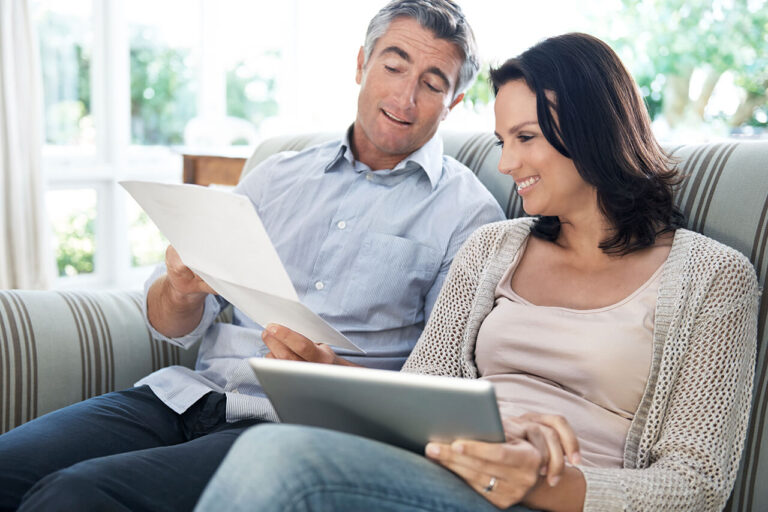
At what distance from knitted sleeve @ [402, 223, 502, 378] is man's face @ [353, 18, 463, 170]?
1.07 feet

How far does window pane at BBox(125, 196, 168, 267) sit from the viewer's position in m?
4.42

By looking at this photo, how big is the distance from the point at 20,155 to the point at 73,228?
647 mm

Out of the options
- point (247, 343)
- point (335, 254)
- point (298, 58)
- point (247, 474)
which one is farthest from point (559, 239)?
point (298, 58)

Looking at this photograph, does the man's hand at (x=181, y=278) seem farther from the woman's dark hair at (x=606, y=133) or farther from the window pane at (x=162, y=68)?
the window pane at (x=162, y=68)

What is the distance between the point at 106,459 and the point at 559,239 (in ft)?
2.54

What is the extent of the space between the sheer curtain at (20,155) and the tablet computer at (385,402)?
10.3ft

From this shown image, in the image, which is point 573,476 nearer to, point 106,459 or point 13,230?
point 106,459

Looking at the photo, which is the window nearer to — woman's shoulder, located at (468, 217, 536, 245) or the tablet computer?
woman's shoulder, located at (468, 217, 536, 245)

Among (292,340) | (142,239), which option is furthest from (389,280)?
(142,239)

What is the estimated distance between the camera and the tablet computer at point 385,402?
692mm

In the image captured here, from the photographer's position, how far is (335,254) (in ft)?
4.73

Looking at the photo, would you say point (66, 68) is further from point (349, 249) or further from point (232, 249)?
point (232, 249)

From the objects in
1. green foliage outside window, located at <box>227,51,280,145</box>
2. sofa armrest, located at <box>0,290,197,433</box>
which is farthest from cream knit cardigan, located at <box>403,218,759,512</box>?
green foliage outside window, located at <box>227,51,280,145</box>

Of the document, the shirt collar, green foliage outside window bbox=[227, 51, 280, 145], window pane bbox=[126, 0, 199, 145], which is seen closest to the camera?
the document
